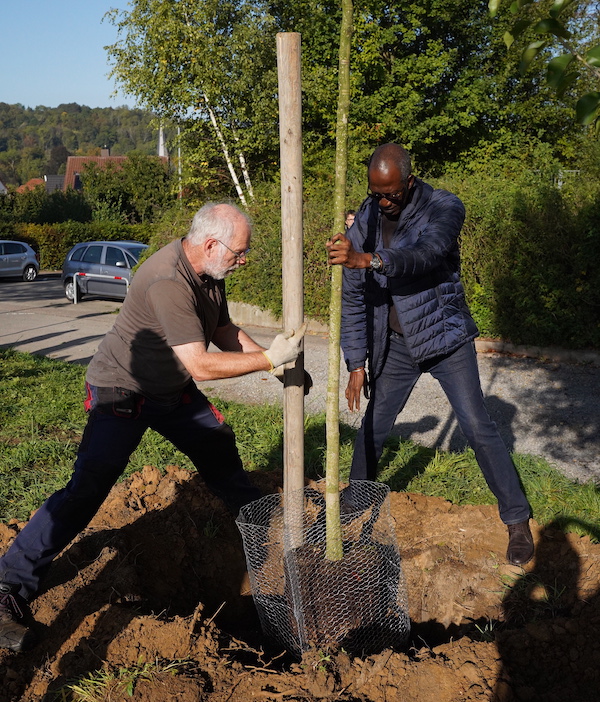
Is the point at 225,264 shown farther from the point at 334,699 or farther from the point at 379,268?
the point at 334,699

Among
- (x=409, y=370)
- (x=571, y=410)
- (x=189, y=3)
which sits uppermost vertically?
(x=189, y=3)

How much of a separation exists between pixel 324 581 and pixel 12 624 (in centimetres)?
135

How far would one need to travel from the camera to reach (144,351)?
3.30 m

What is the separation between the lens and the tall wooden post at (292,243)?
9.62 feet

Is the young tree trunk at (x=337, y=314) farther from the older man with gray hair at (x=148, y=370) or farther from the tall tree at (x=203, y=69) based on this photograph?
the tall tree at (x=203, y=69)

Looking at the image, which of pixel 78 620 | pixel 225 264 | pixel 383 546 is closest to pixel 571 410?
pixel 383 546

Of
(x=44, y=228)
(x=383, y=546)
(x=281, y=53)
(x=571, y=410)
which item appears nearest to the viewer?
(x=281, y=53)

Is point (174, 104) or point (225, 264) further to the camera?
point (174, 104)

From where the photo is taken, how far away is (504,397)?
7992 mm

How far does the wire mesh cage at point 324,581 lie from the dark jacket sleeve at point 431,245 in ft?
3.75

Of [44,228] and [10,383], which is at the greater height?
[44,228]

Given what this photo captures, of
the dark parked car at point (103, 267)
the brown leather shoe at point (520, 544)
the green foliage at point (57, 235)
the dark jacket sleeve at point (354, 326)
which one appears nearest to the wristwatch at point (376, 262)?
the dark jacket sleeve at point (354, 326)

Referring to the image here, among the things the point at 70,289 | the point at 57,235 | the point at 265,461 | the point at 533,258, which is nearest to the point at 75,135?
the point at 57,235

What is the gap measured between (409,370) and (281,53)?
1.83 metres
